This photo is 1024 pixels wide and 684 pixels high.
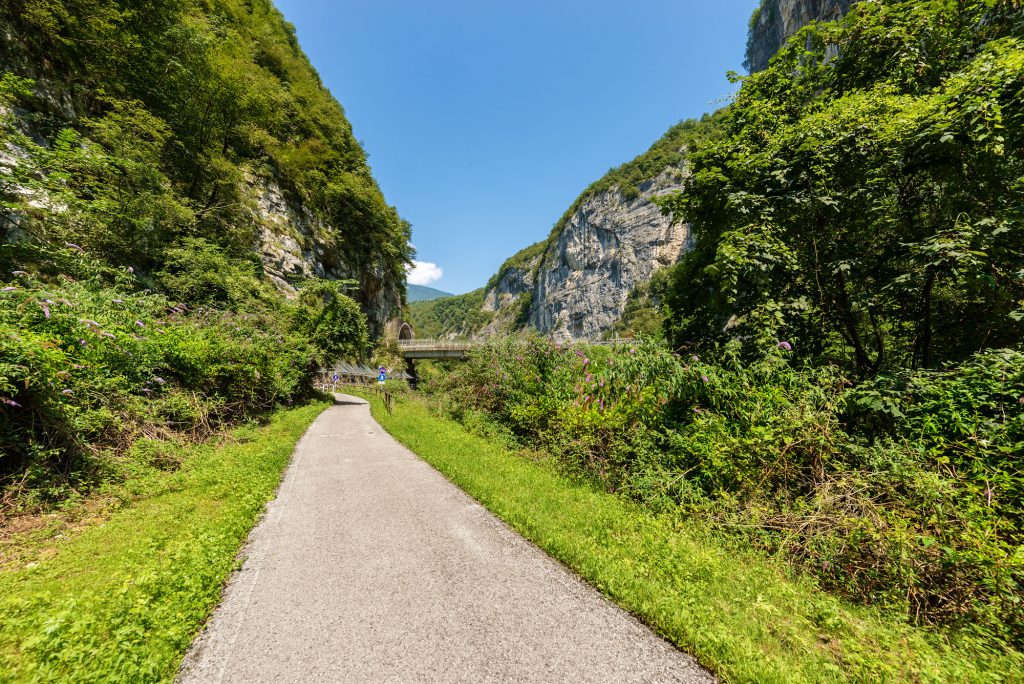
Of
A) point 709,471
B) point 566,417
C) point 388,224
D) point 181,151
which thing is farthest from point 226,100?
point 709,471

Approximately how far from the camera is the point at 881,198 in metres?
5.97

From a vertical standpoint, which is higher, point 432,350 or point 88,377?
point 432,350

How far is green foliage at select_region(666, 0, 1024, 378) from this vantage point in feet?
15.4

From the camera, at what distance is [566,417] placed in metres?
8.16

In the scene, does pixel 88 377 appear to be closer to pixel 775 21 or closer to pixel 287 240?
pixel 287 240

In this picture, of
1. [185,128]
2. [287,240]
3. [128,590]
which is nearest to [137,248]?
[185,128]

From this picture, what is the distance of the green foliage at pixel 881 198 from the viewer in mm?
4684

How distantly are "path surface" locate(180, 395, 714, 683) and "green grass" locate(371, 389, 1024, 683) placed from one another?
0.23 metres

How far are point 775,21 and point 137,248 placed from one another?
11643cm

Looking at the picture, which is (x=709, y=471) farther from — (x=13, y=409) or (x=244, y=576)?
(x=13, y=409)

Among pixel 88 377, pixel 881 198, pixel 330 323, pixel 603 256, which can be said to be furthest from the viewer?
pixel 603 256

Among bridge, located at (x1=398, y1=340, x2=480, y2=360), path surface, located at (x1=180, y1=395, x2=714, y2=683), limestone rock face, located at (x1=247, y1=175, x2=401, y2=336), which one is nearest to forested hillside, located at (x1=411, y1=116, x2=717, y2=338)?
bridge, located at (x1=398, y1=340, x2=480, y2=360)

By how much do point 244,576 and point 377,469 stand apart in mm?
4112

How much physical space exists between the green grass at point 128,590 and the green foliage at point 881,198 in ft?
24.2
